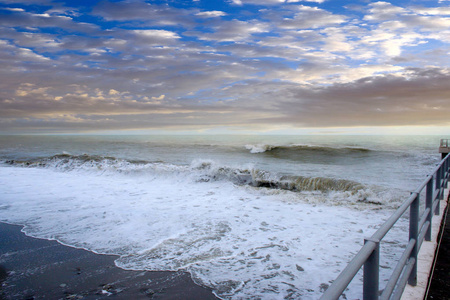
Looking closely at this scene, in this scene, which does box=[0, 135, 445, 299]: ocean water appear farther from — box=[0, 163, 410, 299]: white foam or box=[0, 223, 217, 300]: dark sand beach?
box=[0, 223, 217, 300]: dark sand beach

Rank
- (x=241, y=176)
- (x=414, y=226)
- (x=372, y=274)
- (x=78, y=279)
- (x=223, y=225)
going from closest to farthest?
(x=372, y=274), (x=414, y=226), (x=78, y=279), (x=223, y=225), (x=241, y=176)

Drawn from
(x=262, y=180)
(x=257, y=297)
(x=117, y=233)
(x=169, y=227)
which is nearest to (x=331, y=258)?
(x=257, y=297)

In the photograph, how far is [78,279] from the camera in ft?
14.0

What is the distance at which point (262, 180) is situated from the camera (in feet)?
50.2

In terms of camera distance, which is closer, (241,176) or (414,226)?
(414,226)

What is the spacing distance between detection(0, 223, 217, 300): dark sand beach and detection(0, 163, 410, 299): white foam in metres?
0.26

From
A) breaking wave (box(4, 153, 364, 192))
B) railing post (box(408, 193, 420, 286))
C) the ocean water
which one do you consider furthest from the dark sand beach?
breaking wave (box(4, 153, 364, 192))

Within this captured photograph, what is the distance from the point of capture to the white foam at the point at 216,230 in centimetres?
449

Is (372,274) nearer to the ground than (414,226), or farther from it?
farther from it

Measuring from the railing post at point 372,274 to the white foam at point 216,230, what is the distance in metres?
2.66

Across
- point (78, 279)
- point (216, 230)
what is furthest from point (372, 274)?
point (216, 230)

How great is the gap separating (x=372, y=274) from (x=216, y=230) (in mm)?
5454

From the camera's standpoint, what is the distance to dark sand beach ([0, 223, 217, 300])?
12.7ft

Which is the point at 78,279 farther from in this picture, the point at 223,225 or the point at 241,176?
the point at 241,176
